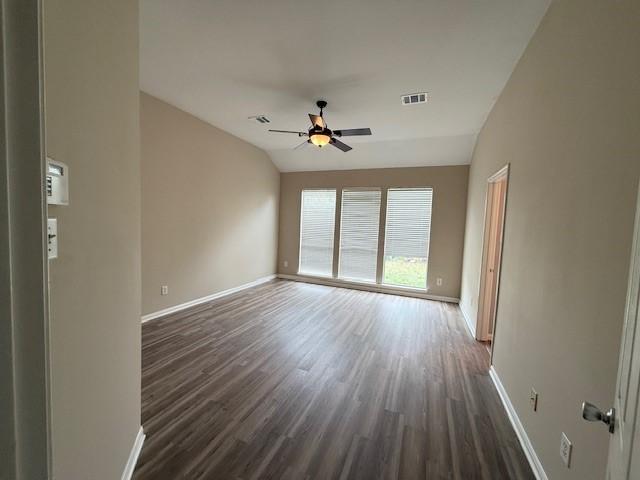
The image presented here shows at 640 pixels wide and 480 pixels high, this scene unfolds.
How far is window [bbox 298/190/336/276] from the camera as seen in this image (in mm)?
6195

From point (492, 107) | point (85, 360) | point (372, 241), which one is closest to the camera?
point (85, 360)

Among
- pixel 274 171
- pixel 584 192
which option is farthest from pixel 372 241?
pixel 584 192

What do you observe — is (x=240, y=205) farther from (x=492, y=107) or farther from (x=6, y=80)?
(x=6, y=80)

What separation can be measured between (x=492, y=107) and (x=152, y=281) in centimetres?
491

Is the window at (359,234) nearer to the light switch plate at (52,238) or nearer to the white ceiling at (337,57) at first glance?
the white ceiling at (337,57)

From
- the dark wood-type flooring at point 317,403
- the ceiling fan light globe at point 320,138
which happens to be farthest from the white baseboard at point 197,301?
the ceiling fan light globe at point 320,138

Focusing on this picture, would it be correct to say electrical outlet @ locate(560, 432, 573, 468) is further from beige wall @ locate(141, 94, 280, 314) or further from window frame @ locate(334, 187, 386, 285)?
window frame @ locate(334, 187, 386, 285)

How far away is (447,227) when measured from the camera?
5.21m

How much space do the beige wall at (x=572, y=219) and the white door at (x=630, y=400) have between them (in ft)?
1.29

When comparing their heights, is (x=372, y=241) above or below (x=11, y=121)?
below

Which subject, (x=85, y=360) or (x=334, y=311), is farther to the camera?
(x=334, y=311)

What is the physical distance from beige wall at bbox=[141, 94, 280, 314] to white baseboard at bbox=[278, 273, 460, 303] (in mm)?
1072

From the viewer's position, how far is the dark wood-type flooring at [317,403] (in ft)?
5.24

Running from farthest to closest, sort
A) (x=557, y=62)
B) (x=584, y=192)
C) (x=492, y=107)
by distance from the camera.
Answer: (x=492, y=107)
(x=557, y=62)
(x=584, y=192)
